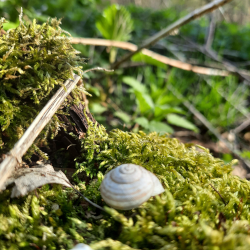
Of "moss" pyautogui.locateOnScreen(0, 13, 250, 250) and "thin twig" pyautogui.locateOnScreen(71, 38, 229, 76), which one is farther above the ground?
"thin twig" pyautogui.locateOnScreen(71, 38, 229, 76)

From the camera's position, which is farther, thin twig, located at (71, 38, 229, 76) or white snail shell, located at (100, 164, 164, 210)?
thin twig, located at (71, 38, 229, 76)

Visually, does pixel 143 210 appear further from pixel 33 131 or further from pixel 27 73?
pixel 27 73

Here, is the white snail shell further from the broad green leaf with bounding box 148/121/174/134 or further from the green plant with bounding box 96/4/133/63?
the green plant with bounding box 96/4/133/63

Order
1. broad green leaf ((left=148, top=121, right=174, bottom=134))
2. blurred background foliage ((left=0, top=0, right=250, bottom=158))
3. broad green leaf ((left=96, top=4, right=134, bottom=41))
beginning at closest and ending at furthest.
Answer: broad green leaf ((left=148, top=121, right=174, bottom=134)) < blurred background foliage ((left=0, top=0, right=250, bottom=158)) < broad green leaf ((left=96, top=4, right=134, bottom=41))

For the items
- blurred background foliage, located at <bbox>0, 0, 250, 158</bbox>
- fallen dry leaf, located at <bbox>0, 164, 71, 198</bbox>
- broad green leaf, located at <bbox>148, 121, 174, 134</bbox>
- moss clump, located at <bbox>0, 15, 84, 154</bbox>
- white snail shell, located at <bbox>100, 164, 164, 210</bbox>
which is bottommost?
fallen dry leaf, located at <bbox>0, 164, 71, 198</bbox>

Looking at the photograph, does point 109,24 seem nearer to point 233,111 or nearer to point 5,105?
point 233,111

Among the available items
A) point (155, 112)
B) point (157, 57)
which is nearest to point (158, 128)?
point (155, 112)

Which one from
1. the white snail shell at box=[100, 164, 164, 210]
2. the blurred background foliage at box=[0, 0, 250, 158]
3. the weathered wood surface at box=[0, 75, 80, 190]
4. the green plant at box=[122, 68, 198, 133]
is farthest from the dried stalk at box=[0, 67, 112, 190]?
the green plant at box=[122, 68, 198, 133]
